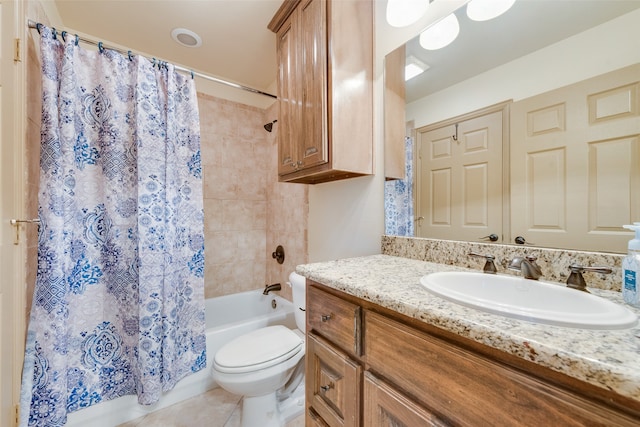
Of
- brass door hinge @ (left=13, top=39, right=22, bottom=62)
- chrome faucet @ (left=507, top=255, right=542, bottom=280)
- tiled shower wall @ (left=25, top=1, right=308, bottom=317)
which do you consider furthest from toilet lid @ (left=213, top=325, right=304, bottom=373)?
brass door hinge @ (left=13, top=39, right=22, bottom=62)

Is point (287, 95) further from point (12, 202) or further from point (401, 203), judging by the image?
point (12, 202)

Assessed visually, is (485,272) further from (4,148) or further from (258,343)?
(4,148)

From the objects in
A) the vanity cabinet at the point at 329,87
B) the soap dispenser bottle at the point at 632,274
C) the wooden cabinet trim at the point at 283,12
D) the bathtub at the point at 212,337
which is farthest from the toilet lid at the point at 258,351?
the wooden cabinet trim at the point at 283,12

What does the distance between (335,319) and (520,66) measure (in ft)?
3.45

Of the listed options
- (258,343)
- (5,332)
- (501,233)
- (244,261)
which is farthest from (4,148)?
(501,233)

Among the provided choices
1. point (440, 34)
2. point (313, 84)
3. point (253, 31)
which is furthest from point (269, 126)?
point (440, 34)

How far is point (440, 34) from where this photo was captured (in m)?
1.01

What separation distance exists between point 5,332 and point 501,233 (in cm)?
187

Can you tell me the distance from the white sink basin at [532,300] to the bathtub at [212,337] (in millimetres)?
1431

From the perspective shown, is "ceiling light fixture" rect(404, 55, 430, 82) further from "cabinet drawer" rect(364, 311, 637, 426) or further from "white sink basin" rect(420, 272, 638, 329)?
"cabinet drawer" rect(364, 311, 637, 426)

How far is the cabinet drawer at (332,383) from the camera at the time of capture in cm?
67

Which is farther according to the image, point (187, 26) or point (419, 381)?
point (187, 26)

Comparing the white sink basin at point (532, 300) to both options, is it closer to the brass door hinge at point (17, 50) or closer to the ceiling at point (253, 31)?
the ceiling at point (253, 31)

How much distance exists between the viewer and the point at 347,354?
71cm
